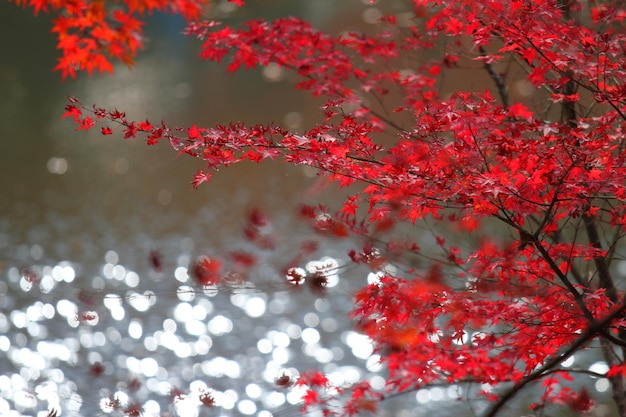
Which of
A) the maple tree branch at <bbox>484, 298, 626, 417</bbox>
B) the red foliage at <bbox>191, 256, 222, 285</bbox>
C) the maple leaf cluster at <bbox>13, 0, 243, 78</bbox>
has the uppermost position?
the red foliage at <bbox>191, 256, 222, 285</bbox>

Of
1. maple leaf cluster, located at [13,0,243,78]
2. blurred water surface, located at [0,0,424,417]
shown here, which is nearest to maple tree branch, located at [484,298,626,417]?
maple leaf cluster, located at [13,0,243,78]

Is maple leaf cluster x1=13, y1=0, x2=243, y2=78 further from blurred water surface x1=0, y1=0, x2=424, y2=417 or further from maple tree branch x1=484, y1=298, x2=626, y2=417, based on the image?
blurred water surface x1=0, y1=0, x2=424, y2=417

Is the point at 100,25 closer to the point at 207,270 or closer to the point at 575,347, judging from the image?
the point at 575,347

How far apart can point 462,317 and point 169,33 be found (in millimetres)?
12409

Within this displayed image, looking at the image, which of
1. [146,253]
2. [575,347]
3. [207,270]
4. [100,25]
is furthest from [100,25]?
[146,253]

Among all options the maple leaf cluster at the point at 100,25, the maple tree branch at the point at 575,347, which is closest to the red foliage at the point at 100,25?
the maple leaf cluster at the point at 100,25

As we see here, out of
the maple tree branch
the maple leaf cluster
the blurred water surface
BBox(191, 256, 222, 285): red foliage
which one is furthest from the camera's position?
BBox(191, 256, 222, 285): red foliage

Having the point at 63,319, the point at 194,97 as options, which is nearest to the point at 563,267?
the point at 63,319

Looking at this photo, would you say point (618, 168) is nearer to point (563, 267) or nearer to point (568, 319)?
point (568, 319)

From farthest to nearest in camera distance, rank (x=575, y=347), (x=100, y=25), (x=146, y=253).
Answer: (x=146, y=253), (x=100, y=25), (x=575, y=347)

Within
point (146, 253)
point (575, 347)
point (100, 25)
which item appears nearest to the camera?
point (575, 347)

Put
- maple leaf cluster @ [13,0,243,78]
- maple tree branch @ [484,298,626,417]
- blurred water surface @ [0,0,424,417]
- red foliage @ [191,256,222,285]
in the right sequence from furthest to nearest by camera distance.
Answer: red foliage @ [191,256,222,285] < blurred water surface @ [0,0,424,417] < maple leaf cluster @ [13,0,243,78] < maple tree branch @ [484,298,626,417]

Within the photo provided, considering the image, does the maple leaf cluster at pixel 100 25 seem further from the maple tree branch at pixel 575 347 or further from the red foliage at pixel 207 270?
the red foliage at pixel 207 270

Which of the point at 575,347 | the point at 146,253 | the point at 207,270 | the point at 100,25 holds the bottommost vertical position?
the point at 575,347
